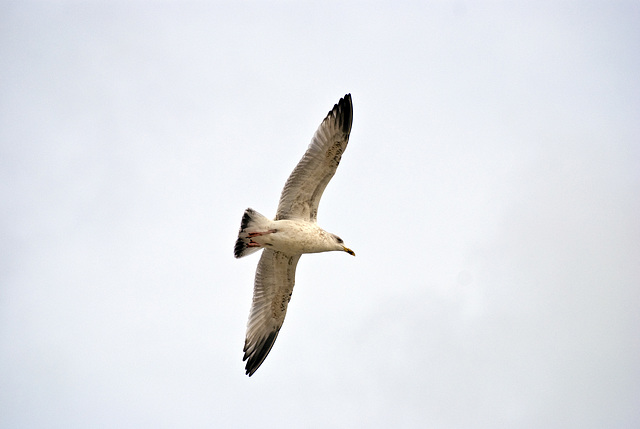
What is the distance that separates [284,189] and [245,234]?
1.02m

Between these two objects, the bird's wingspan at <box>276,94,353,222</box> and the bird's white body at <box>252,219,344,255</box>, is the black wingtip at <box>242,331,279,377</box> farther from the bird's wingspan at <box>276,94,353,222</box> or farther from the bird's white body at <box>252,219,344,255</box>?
the bird's wingspan at <box>276,94,353,222</box>

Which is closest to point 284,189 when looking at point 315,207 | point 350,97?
point 315,207

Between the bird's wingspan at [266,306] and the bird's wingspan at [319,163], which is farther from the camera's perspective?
the bird's wingspan at [266,306]

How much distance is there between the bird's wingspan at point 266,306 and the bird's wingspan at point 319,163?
1.30 m

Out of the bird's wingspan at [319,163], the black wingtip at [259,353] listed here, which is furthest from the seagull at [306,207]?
the black wingtip at [259,353]

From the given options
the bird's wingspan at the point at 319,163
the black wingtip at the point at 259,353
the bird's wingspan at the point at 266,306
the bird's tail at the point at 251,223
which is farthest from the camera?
the black wingtip at the point at 259,353

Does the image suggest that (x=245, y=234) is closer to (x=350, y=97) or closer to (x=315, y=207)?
(x=315, y=207)

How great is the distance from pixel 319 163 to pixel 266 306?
10.2 ft

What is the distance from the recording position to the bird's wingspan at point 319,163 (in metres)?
14.1

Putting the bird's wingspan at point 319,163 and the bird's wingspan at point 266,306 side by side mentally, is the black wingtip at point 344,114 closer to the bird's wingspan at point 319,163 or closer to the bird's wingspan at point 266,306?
the bird's wingspan at point 319,163

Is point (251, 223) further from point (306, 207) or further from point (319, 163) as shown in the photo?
point (319, 163)

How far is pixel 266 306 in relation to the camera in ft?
51.2

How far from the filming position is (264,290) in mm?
15508

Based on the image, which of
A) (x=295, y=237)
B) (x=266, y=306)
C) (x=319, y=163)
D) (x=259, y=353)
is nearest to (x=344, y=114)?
(x=319, y=163)
